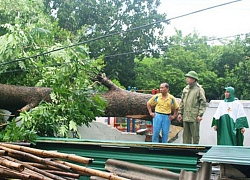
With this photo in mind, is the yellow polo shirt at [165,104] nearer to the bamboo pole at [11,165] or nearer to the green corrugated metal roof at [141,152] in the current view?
the green corrugated metal roof at [141,152]

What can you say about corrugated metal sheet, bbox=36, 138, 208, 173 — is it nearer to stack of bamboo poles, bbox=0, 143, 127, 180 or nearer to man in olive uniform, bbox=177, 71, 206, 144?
stack of bamboo poles, bbox=0, 143, 127, 180

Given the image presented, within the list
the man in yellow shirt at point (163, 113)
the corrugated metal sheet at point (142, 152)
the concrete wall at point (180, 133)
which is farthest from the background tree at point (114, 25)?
the corrugated metal sheet at point (142, 152)

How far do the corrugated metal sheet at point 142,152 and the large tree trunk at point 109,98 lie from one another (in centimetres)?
202

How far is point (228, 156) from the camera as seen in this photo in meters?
3.04

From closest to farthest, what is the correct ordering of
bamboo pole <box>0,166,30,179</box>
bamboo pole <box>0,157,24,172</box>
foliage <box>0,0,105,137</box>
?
Answer: bamboo pole <box>0,157,24,172</box> < bamboo pole <box>0,166,30,179</box> < foliage <box>0,0,105,137</box>

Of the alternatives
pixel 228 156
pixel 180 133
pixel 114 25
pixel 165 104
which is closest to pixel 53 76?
pixel 165 104

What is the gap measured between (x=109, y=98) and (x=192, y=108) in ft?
4.90

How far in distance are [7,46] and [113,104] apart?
2.08 m

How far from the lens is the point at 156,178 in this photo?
3455 millimetres

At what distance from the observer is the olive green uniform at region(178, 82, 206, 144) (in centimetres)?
563

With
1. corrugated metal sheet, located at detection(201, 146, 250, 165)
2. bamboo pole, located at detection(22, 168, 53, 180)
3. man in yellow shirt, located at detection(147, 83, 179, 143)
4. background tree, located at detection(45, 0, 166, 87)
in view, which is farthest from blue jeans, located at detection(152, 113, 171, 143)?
background tree, located at detection(45, 0, 166, 87)

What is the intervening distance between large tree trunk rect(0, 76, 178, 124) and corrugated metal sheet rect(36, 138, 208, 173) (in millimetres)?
2016

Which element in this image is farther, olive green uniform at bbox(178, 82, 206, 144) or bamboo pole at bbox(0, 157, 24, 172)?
olive green uniform at bbox(178, 82, 206, 144)

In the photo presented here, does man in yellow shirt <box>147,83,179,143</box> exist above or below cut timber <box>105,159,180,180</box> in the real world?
above
